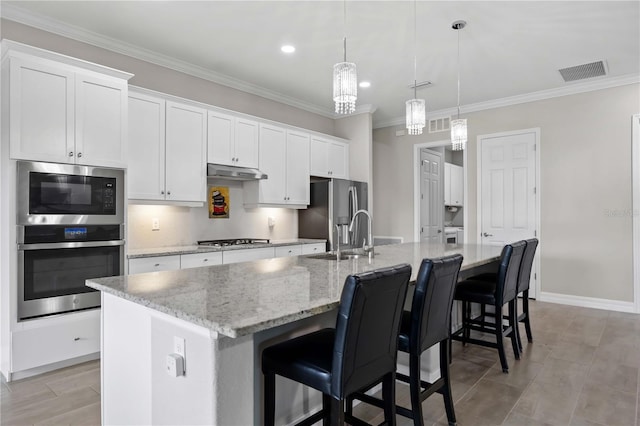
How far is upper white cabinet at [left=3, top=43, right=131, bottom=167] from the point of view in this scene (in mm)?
2777

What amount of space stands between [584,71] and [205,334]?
5.09 m

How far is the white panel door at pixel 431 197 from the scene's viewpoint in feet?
21.4

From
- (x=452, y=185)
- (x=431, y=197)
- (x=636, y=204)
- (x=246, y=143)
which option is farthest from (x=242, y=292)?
(x=452, y=185)

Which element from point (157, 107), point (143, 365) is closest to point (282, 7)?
point (157, 107)

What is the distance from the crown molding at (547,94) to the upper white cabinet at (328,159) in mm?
1317

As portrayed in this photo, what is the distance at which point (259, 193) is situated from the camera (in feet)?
15.5

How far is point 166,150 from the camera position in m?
3.82

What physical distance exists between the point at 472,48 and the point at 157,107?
3.19 metres

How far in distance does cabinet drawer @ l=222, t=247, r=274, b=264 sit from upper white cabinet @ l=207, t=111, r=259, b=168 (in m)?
1.02

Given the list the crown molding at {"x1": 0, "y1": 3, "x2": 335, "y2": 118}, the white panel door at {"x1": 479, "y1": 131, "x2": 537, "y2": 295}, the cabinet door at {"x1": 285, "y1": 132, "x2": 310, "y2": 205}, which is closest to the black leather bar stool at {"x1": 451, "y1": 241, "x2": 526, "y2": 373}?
the white panel door at {"x1": 479, "y1": 131, "x2": 537, "y2": 295}

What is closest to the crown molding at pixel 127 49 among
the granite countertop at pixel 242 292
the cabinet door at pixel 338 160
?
the cabinet door at pixel 338 160

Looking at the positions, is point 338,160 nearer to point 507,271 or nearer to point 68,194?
point 507,271

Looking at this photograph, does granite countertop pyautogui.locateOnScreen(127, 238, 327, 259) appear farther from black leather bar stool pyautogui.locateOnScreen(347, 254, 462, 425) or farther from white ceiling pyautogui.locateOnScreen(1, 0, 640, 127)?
black leather bar stool pyautogui.locateOnScreen(347, 254, 462, 425)

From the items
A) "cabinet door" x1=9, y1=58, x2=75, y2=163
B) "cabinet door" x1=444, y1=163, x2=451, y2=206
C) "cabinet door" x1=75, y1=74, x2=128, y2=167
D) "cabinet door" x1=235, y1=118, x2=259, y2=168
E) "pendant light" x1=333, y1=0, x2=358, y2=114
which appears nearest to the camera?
"pendant light" x1=333, y1=0, x2=358, y2=114
